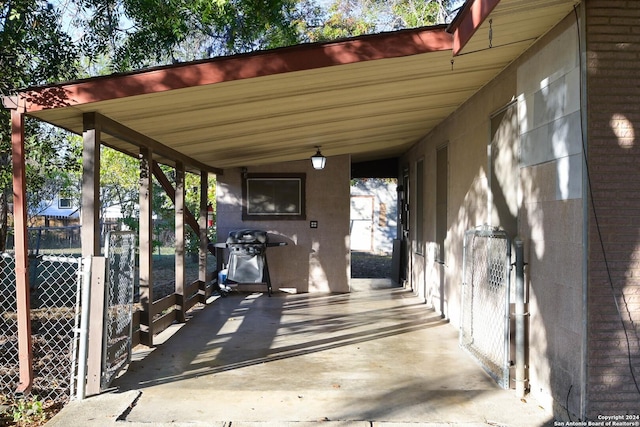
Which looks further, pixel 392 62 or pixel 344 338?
pixel 344 338

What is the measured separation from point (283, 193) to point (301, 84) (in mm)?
5841

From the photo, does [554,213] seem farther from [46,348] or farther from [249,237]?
[249,237]

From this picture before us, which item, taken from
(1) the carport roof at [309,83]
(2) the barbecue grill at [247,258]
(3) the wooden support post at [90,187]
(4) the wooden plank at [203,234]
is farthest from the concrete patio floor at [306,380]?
(1) the carport roof at [309,83]

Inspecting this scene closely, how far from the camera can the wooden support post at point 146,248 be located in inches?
229

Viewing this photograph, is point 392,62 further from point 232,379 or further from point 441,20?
point 441,20

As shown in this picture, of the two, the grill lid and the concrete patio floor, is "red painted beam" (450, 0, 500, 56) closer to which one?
the concrete patio floor

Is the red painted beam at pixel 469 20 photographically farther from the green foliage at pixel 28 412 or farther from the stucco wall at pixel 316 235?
the stucco wall at pixel 316 235

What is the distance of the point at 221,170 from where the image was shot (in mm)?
10336

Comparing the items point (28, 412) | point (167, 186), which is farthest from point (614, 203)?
point (167, 186)

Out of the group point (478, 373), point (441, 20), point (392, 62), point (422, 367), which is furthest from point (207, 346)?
point (441, 20)

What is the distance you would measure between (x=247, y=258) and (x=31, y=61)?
438cm

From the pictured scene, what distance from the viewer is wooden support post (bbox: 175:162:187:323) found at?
743cm

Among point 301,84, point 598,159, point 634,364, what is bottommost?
point 634,364

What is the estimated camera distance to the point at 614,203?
11.3 feet
